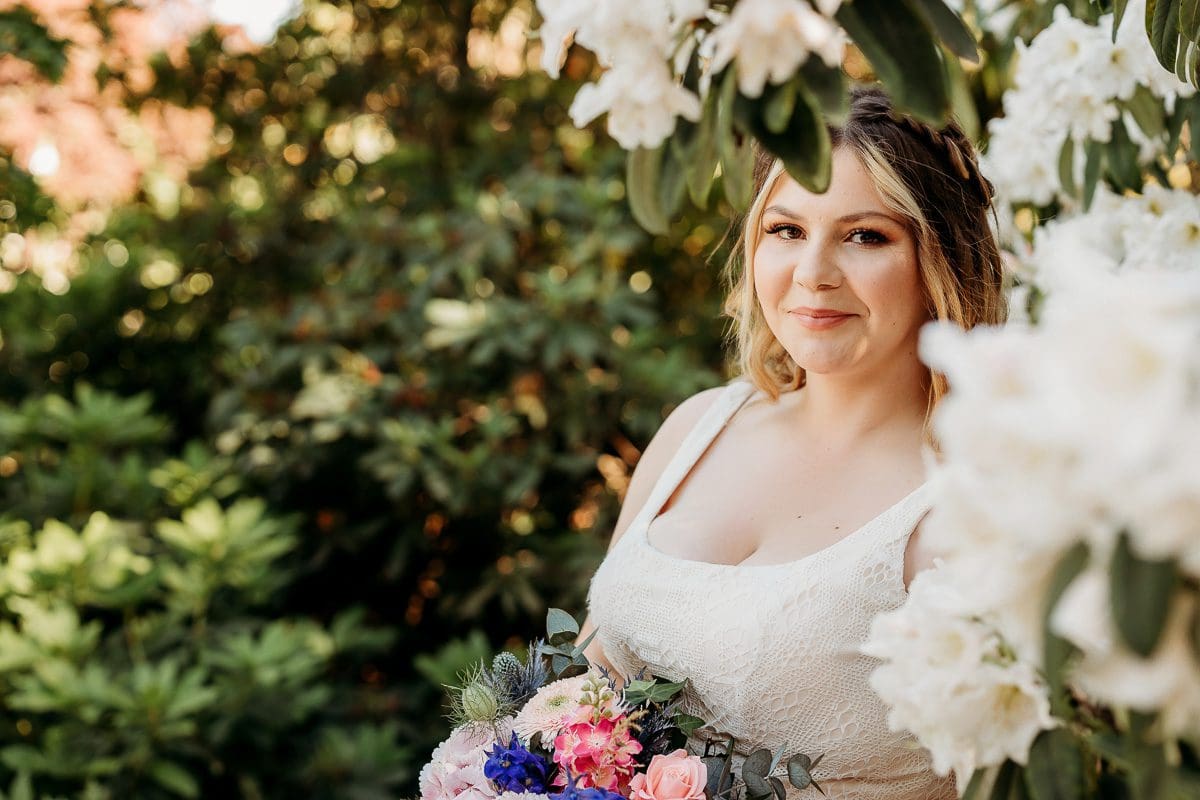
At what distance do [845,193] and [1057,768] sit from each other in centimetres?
104

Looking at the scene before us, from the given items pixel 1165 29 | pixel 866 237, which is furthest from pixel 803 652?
pixel 1165 29

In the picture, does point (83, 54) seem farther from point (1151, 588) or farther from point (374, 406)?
point (1151, 588)

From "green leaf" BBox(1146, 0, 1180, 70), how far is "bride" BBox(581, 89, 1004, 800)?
1.31ft

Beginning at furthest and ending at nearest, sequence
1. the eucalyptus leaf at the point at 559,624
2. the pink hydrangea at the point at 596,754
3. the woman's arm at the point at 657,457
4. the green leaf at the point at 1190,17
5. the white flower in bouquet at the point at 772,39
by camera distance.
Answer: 1. the woman's arm at the point at 657,457
2. the eucalyptus leaf at the point at 559,624
3. the pink hydrangea at the point at 596,754
4. the green leaf at the point at 1190,17
5. the white flower in bouquet at the point at 772,39

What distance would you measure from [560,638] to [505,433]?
1.49 meters

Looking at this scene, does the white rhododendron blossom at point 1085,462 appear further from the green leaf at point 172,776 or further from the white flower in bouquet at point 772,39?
the green leaf at point 172,776

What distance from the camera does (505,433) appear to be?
10.0 feet

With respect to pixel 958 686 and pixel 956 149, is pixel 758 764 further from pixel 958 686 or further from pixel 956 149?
pixel 956 149

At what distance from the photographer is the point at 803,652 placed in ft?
5.31

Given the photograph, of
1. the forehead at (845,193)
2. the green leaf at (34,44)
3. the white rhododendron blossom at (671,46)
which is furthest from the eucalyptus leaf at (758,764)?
the green leaf at (34,44)

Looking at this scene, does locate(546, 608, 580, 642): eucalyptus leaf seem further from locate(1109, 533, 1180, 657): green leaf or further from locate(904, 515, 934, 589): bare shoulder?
locate(1109, 533, 1180, 657): green leaf

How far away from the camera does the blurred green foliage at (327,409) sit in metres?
2.64

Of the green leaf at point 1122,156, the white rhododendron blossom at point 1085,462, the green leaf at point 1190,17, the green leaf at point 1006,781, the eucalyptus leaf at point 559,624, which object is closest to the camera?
the white rhododendron blossom at point 1085,462

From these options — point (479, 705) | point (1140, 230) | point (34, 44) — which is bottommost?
point (479, 705)
